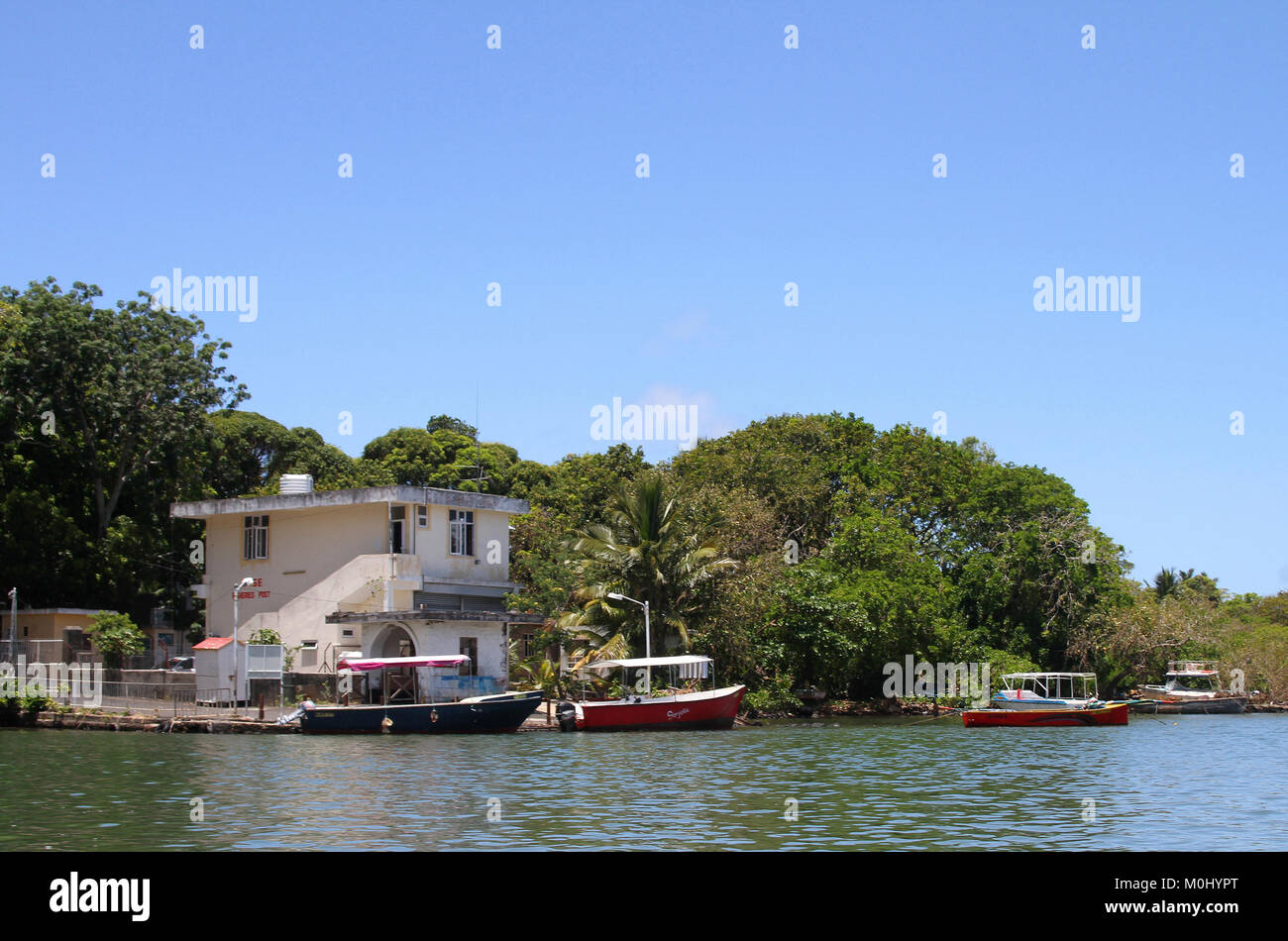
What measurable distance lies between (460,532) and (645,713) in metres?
11.1

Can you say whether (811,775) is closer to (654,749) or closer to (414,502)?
A: (654,749)

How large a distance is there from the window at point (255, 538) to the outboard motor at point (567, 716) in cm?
1456

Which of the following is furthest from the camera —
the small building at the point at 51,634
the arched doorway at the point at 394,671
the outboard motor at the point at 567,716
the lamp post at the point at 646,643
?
the small building at the point at 51,634

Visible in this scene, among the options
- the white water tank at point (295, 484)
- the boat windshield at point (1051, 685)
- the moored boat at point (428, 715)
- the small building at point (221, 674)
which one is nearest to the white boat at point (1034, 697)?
the boat windshield at point (1051, 685)

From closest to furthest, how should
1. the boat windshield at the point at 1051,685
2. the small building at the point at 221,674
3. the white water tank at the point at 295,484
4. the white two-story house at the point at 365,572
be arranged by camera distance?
the small building at the point at 221,674 → the white two-story house at the point at 365,572 → the white water tank at the point at 295,484 → the boat windshield at the point at 1051,685

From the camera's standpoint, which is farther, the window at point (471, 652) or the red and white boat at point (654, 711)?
the window at point (471, 652)

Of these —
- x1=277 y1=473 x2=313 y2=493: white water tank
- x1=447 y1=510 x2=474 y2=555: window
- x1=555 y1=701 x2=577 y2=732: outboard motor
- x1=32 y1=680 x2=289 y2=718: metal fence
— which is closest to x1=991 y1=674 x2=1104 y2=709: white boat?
x1=555 y1=701 x2=577 y2=732: outboard motor

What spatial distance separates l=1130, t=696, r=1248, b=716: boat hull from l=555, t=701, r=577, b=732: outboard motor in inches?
1240

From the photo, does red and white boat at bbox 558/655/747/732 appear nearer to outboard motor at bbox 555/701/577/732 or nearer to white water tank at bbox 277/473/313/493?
outboard motor at bbox 555/701/577/732

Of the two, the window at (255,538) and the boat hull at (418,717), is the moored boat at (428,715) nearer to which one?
the boat hull at (418,717)

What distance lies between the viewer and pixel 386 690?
40.9 meters

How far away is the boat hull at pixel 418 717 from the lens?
3831cm
